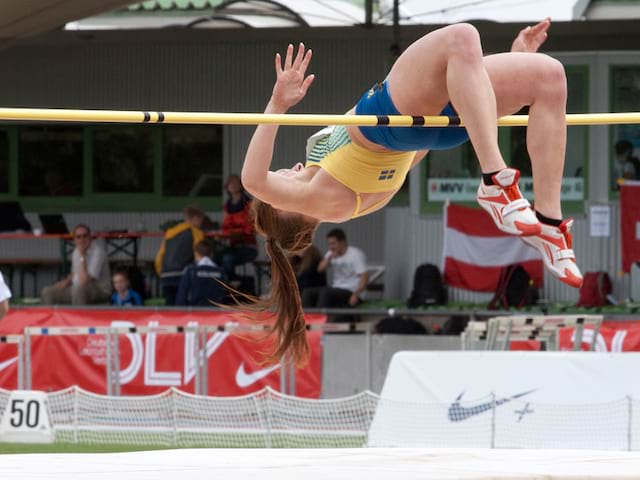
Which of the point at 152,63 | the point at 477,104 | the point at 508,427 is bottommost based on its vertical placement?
the point at 508,427

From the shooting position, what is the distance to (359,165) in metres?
5.18

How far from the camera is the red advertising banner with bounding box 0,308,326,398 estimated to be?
1234 centimetres

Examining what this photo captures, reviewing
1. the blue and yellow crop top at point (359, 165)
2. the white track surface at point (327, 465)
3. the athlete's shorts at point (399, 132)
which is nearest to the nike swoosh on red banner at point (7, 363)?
the white track surface at point (327, 465)

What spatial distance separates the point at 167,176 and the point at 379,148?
1300cm

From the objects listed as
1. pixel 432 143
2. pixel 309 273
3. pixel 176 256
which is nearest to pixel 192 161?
pixel 176 256

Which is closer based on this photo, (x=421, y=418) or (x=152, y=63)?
(x=421, y=418)

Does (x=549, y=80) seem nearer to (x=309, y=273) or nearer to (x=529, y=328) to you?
(x=529, y=328)

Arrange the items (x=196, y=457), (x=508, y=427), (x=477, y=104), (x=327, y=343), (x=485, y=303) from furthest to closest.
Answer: (x=485, y=303) → (x=327, y=343) → (x=508, y=427) → (x=196, y=457) → (x=477, y=104)

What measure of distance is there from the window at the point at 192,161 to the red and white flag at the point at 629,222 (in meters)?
6.00

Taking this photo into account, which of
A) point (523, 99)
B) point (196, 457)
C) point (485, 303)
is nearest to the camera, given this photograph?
point (523, 99)

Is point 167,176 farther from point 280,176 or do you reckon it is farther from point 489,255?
point 280,176

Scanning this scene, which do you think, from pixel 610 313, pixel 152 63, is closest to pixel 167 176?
pixel 152 63

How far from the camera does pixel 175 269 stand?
556 inches

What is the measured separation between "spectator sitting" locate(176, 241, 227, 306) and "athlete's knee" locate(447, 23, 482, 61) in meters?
8.69
